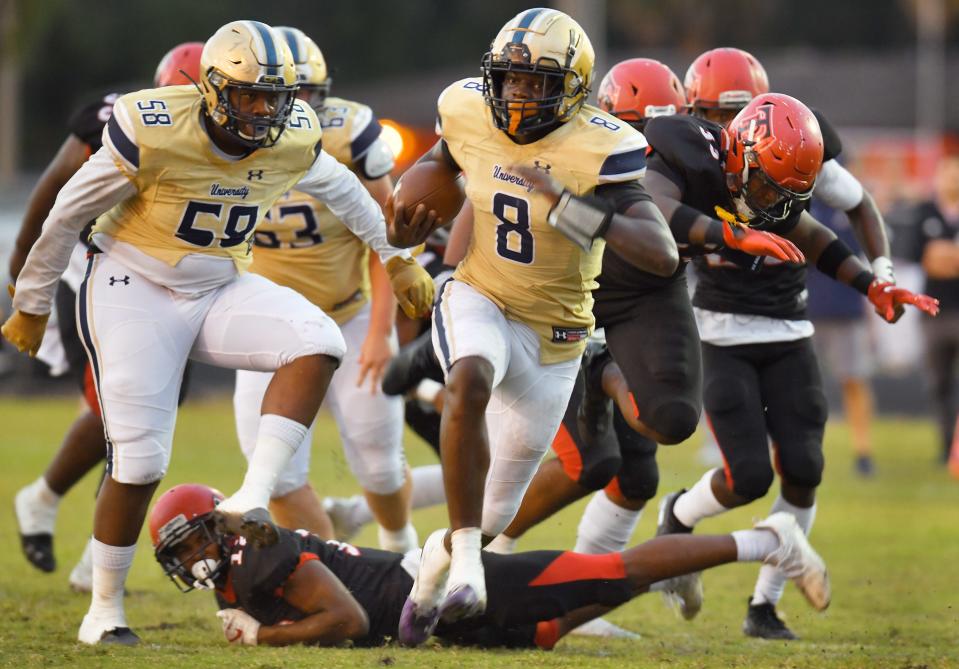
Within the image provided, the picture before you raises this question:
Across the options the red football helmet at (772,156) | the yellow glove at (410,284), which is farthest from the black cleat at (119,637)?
the red football helmet at (772,156)

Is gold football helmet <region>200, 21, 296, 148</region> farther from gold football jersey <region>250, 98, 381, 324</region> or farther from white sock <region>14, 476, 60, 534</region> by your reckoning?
white sock <region>14, 476, 60, 534</region>

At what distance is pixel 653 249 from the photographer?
4605mm

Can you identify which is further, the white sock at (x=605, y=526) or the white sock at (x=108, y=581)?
the white sock at (x=605, y=526)

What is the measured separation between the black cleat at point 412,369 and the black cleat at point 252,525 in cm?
102

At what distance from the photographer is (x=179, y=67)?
6266mm

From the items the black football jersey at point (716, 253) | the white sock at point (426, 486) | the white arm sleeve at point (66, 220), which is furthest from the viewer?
the white sock at point (426, 486)

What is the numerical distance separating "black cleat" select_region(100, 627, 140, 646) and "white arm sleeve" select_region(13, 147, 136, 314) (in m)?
1.12

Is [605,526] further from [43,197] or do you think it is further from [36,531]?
[36,531]

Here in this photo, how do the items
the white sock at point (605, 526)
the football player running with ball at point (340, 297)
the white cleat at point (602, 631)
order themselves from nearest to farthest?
the white cleat at point (602, 631)
the white sock at point (605, 526)
the football player running with ball at point (340, 297)

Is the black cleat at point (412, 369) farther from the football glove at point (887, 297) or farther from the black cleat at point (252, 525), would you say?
the football glove at point (887, 297)

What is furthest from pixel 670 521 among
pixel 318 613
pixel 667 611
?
pixel 318 613

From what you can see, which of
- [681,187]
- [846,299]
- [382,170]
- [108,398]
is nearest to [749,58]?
[681,187]

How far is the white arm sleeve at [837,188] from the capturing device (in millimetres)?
6121

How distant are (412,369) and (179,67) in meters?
1.71
